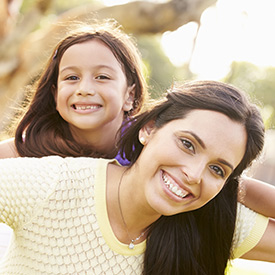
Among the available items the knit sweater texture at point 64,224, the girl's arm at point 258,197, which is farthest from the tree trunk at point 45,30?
the knit sweater texture at point 64,224

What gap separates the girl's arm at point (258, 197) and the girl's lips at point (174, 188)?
603mm

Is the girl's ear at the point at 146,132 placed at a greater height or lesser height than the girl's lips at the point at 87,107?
greater

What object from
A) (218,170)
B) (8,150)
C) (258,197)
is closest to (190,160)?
(218,170)

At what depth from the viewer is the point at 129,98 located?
316cm

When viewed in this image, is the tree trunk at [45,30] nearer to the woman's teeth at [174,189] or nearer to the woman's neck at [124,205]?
the woman's neck at [124,205]

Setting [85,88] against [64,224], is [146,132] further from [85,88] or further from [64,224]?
[85,88]

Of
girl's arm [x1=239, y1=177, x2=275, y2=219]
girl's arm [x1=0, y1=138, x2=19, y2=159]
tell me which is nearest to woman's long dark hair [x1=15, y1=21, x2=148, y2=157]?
girl's arm [x1=0, y1=138, x2=19, y2=159]

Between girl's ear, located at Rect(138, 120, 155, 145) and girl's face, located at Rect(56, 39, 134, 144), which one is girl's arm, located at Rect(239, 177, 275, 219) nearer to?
girl's ear, located at Rect(138, 120, 155, 145)

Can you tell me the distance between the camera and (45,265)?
2.20 metres

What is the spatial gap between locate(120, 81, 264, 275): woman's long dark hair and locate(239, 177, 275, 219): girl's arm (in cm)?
→ 16

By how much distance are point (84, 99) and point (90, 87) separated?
0.26 feet

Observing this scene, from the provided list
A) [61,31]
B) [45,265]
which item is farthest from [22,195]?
[61,31]

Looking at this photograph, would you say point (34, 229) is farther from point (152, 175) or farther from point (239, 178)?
point (239, 178)

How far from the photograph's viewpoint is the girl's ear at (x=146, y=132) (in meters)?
2.28
